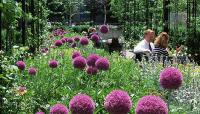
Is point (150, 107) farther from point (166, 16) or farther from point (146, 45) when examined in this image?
point (166, 16)

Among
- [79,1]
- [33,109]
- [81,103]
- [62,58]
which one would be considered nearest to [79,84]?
[33,109]

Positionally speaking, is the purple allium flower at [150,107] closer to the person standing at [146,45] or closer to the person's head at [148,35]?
the person standing at [146,45]

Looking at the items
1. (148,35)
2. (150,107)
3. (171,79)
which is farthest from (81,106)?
(148,35)

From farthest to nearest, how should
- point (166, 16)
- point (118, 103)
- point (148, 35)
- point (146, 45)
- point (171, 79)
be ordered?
point (166, 16)
point (146, 45)
point (148, 35)
point (171, 79)
point (118, 103)

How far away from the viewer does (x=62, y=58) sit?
7.47 meters

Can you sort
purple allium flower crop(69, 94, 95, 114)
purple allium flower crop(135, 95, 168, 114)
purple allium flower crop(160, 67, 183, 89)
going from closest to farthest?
1. purple allium flower crop(135, 95, 168, 114)
2. purple allium flower crop(69, 94, 95, 114)
3. purple allium flower crop(160, 67, 183, 89)

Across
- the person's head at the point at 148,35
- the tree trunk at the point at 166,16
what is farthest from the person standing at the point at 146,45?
the tree trunk at the point at 166,16

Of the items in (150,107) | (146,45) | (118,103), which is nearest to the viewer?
(150,107)

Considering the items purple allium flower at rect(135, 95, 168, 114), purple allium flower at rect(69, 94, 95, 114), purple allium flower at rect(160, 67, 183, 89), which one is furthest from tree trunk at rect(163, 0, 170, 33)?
purple allium flower at rect(135, 95, 168, 114)

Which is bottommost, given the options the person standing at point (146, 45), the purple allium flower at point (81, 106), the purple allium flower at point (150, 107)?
the person standing at point (146, 45)

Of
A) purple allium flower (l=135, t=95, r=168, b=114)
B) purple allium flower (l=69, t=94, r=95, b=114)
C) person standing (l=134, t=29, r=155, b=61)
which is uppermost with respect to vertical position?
purple allium flower (l=135, t=95, r=168, b=114)

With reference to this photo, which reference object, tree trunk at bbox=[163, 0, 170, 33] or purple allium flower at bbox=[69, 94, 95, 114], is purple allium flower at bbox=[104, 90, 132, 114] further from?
tree trunk at bbox=[163, 0, 170, 33]

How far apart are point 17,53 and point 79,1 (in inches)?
1275

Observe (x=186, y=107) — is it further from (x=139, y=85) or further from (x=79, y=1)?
(x=79, y=1)
